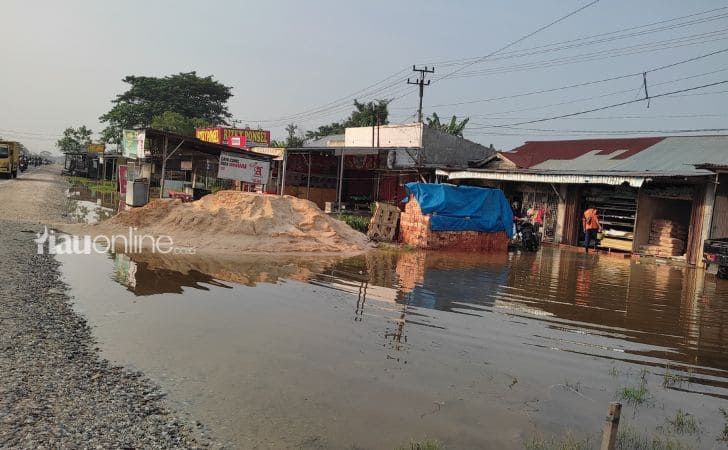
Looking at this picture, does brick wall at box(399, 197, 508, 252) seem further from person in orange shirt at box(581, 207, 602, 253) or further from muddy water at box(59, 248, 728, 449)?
muddy water at box(59, 248, 728, 449)

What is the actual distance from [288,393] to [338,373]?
28.1 inches

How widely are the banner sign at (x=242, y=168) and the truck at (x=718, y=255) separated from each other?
46.7ft

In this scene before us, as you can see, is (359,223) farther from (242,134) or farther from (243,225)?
(242,134)

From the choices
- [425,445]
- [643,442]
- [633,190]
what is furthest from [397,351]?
[633,190]

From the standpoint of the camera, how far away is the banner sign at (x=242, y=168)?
19141mm

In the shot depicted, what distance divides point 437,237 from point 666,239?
8866 mm

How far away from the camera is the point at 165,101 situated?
63.8 m

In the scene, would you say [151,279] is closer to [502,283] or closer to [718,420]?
[502,283]

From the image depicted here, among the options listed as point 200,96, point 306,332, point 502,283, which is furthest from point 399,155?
point 200,96

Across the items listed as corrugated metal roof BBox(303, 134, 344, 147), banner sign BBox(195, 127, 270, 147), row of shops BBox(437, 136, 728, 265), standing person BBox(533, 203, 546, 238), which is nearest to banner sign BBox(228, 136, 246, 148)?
Result: banner sign BBox(195, 127, 270, 147)

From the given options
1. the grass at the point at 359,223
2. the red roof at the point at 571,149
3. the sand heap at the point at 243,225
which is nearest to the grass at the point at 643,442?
the sand heap at the point at 243,225

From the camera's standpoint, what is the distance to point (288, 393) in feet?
16.0

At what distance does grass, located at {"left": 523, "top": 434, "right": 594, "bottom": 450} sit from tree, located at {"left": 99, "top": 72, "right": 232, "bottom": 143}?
63175 millimetres

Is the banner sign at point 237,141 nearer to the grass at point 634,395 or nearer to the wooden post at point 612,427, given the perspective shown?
the grass at point 634,395
